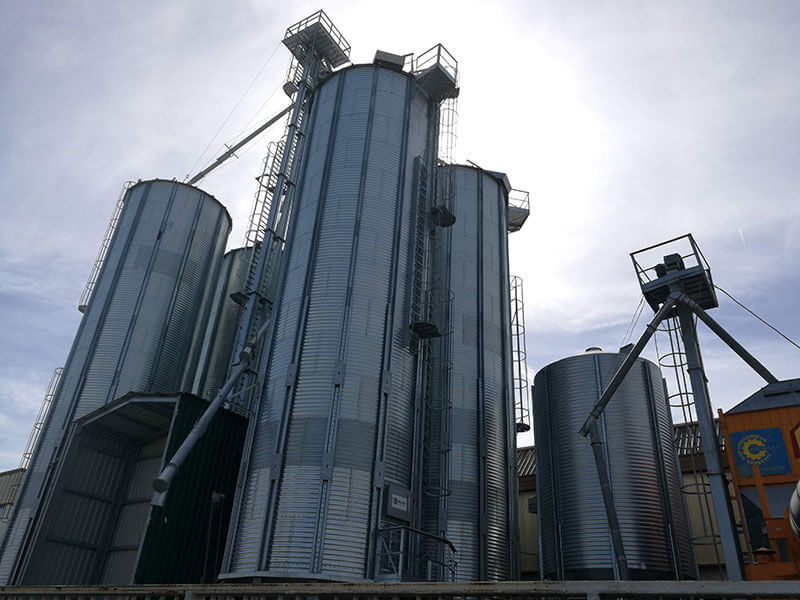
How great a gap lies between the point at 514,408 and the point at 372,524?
10613 mm

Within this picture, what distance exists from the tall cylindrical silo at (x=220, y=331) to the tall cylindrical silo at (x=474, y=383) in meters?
10.7

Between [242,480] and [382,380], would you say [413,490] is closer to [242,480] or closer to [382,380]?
[382,380]

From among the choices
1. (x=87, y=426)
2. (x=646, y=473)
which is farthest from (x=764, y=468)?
(x=87, y=426)

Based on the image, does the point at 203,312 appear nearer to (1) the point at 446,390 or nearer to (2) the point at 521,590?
(1) the point at 446,390

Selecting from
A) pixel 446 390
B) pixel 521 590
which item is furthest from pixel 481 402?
pixel 521 590

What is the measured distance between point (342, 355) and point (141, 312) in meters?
13.9

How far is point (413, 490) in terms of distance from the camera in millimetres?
20359

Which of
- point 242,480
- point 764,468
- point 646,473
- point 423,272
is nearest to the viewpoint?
point 764,468

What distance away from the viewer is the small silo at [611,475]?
20641mm

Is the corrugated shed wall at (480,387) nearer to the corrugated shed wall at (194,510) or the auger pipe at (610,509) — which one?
the auger pipe at (610,509)

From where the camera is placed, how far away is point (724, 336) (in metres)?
20.4

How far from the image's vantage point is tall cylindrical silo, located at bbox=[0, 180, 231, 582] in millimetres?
26766

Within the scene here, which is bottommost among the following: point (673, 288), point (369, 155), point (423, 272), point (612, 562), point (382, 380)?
point (612, 562)

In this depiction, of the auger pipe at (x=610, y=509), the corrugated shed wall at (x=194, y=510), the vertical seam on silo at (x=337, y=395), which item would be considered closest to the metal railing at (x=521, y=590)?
the vertical seam on silo at (x=337, y=395)
